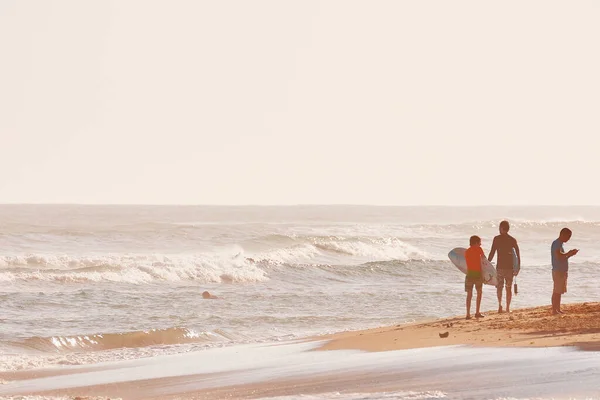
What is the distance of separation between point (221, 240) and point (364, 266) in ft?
58.9

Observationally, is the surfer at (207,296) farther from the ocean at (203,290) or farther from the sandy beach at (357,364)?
the sandy beach at (357,364)

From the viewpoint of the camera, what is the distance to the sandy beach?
10.5 m

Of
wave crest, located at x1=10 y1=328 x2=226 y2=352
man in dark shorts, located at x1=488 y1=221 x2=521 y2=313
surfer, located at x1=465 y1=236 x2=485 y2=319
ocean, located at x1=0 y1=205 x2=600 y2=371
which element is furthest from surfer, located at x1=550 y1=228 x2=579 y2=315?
wave crest, located at x1=10 y1=328 x2=226 y2=352

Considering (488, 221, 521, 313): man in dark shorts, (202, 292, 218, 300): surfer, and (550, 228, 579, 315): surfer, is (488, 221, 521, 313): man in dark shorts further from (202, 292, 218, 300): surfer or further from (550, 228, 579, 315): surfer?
(202, 292, 218, 300): surfer

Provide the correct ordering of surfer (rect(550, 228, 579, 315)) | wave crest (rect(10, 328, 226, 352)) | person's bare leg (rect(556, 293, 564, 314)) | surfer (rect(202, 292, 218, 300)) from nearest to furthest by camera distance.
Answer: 1. person's bare leg (rect(556, 293, 564, 314))
2. surfer (rect(550, 228, 579, 315))
3. wave crest (rect(10, 328, 226, 352))
4. surfer (rect(202, 292, 218, 300))

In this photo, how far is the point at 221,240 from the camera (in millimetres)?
52406

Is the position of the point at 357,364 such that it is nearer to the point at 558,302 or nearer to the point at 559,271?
the point at 558,302

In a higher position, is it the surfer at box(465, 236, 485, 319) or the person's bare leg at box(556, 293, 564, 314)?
the surfer at box(465, 236, 485, 319)

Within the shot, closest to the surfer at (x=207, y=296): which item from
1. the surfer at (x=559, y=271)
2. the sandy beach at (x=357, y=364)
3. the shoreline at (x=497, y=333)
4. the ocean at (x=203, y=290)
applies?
the ocean at (x=203, y=290)

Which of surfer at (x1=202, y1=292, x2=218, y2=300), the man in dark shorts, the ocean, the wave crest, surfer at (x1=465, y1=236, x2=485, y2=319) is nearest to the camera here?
surfer at (x1=465, y1=236, x2=485, y2=319)

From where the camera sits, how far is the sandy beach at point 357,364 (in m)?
10.5

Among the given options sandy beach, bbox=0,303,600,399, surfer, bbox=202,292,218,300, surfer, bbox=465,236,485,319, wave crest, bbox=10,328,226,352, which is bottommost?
wave crest, bbox=10,328,226,352

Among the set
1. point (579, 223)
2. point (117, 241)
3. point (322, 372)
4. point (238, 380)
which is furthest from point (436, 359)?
point (579, 223)

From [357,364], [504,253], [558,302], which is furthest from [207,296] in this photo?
[357,364]
